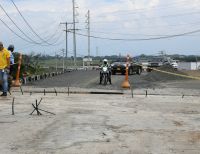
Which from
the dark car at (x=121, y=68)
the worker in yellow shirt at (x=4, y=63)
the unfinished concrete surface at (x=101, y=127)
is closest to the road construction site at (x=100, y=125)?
the unfinished concrete surface at (x=101, y=127)

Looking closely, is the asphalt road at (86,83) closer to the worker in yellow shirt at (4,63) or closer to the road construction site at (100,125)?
the worker in yellow shirt at (4,63)

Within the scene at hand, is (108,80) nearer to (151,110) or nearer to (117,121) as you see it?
(151,110)

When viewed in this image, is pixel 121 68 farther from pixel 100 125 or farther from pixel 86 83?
pixel 100 125

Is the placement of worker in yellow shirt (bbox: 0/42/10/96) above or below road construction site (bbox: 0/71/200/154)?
above

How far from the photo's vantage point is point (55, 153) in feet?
28.6

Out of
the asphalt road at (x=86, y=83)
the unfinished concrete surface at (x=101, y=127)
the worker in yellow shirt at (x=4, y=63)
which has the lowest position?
the asphalt road at (x=86, y=83)

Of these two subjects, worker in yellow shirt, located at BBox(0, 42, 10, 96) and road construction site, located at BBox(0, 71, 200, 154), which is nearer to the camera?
road construction site, located at BBox(0, 71, 200, 154)

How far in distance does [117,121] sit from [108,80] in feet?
54.1

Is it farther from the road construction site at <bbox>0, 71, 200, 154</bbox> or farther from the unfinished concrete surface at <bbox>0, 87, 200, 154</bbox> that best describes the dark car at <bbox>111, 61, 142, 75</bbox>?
the unfinished concrete surface at <bbox>0, 87, 200, 154</bbox>

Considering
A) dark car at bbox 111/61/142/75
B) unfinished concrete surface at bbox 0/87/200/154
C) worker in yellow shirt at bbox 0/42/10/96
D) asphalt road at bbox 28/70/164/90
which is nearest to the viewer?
unfinished concrete surface at bbox 0/87/200/154

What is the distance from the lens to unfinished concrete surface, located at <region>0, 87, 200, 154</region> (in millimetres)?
9221

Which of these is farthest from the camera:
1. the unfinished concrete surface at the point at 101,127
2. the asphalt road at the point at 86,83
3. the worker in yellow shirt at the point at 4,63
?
the asphalt road at the point at 86,83

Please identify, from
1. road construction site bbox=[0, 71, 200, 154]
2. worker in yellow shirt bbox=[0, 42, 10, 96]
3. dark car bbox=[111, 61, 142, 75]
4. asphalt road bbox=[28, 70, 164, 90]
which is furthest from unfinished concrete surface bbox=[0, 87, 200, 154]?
dark car bbox=[111, 61, 142, 75]

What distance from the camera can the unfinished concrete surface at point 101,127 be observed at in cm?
922
